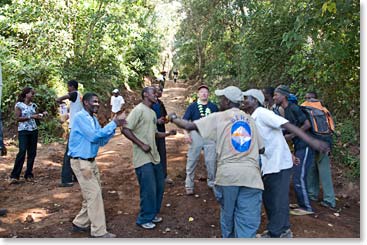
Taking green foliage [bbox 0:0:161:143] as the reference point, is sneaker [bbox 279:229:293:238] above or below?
below

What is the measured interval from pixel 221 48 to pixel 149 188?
38.4ft

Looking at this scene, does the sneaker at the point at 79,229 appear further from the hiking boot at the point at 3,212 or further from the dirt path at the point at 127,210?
the hiking boot at the point at 3,212

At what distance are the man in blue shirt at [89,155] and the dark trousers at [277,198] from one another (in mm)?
1748

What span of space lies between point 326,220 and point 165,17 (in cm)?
2212

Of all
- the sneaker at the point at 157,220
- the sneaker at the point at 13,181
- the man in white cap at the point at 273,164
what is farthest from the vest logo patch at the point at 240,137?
the sneaker at the point at 13,181

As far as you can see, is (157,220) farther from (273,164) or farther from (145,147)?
(273,164)

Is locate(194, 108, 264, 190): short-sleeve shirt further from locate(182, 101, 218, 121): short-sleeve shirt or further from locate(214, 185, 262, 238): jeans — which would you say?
locate(182, 101, 218, 121): short-sleeve shirt

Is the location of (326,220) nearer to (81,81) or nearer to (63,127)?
(63,127)

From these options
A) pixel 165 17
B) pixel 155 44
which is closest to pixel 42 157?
pixel 155 44

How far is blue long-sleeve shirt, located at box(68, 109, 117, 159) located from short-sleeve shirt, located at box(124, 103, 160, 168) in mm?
369

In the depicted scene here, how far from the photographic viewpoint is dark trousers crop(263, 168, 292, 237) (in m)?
4.21

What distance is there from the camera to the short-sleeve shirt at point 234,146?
337 cm

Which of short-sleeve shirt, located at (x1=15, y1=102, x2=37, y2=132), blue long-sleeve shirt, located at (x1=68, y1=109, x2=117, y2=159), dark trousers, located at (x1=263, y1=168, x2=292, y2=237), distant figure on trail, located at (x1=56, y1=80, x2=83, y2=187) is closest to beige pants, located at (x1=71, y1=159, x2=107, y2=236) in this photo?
blue long-sleeve shirt, located at (x1=68, y1=109, x2=117, y2=159)

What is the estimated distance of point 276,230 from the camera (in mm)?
4332
